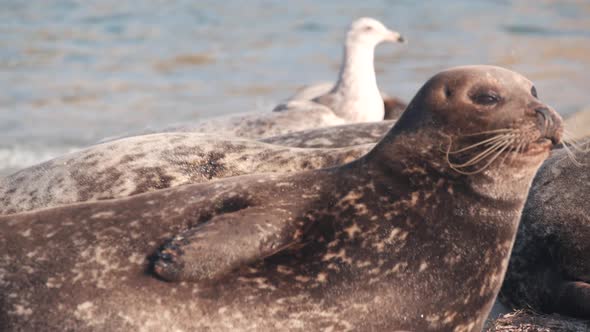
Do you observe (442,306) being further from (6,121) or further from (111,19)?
(111,19)

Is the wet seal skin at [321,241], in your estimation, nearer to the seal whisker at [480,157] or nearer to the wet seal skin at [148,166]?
the seal whisker at [480,157]

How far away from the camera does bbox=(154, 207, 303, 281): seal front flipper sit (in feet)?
12.3

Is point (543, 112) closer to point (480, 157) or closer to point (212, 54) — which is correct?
point (480, 157)

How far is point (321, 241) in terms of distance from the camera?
3951 millimetres

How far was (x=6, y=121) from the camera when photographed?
1355 cm

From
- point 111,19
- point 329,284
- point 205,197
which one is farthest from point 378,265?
point 111,19

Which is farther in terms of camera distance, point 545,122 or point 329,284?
point 545,122

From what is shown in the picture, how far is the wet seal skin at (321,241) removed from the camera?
3.81 metres

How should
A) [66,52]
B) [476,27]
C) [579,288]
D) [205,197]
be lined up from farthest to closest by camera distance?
1. [476,27]
2. [66,52]
3. [579,288]
4. [205,197]

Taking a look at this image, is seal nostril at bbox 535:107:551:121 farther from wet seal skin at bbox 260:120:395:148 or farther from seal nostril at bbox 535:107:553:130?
wet seal skin at bbox 260:120:395:148

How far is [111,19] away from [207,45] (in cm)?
359

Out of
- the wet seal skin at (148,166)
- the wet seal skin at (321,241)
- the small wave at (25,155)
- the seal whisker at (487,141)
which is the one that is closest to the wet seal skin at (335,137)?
the wet seal skin at (148,166)

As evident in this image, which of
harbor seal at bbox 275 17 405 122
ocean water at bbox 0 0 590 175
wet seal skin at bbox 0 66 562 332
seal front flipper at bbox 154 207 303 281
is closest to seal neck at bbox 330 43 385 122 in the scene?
harbor seal at bbox 275 17 405 122

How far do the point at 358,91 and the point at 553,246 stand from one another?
4.85 metres
